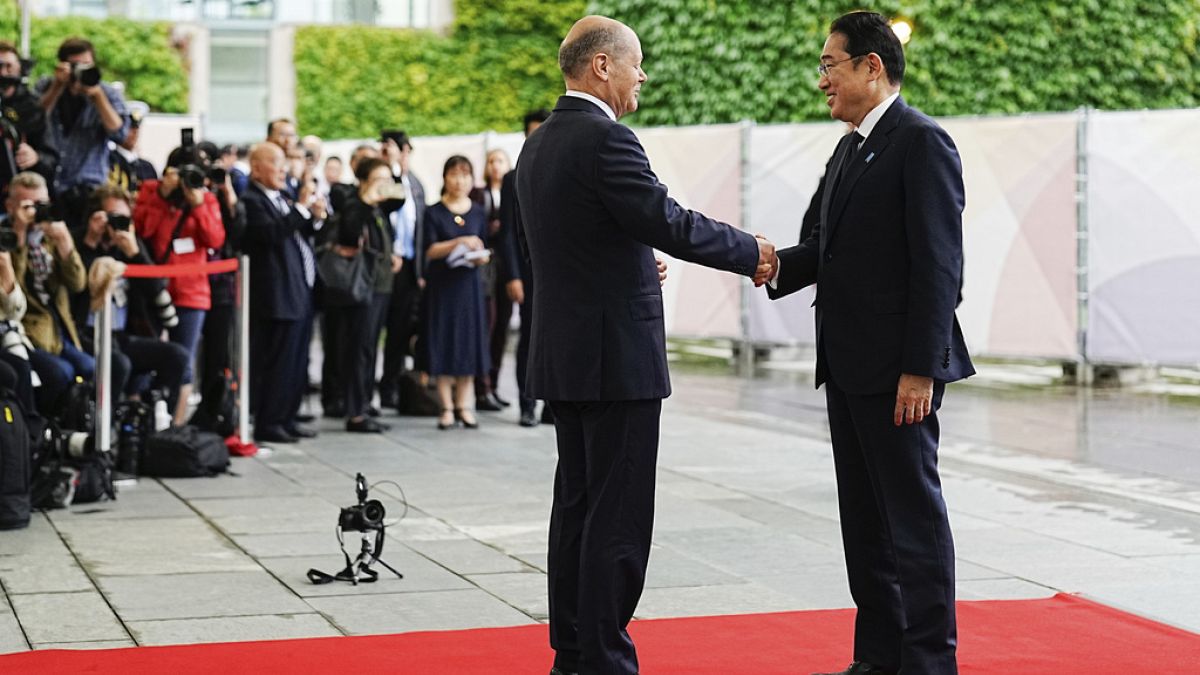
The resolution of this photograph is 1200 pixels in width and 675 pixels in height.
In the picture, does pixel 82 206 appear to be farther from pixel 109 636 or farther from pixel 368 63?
pixel 368 63

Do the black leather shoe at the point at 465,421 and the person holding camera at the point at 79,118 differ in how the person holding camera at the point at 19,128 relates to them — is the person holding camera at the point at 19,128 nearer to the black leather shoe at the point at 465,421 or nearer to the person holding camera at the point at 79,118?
the person holding camera at the point at 79,118

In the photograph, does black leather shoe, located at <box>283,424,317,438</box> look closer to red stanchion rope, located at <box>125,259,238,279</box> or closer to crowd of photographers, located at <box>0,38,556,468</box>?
crowd of photographers, located at <box>0,38,556,468</box>

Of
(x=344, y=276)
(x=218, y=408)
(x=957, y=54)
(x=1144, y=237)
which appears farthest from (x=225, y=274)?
(x=957, y=54)

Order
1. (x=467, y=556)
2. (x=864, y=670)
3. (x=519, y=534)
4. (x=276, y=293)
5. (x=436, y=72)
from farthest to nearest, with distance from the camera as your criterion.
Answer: (x=436, y=72) < (x=276, y=293) < (x=519, y=534) < (x=467, y=556) < (x=864, y=670)

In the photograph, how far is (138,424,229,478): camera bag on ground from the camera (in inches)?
389

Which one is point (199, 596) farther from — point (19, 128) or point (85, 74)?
point (85, 74)

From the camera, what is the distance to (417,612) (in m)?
6.31

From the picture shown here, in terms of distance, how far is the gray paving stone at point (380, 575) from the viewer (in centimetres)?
671

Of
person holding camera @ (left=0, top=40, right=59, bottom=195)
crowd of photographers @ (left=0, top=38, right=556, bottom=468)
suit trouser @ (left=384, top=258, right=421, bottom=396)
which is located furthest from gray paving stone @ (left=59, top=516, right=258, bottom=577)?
suit trouser @ (left=384, top=258, right=421, bottom=396)

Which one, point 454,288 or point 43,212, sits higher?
point 43,212

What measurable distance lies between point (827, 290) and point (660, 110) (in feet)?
66.8

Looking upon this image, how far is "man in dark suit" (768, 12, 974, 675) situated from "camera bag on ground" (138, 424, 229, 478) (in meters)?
5.55

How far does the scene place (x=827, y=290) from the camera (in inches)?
205

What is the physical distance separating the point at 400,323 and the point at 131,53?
48.2 feet
